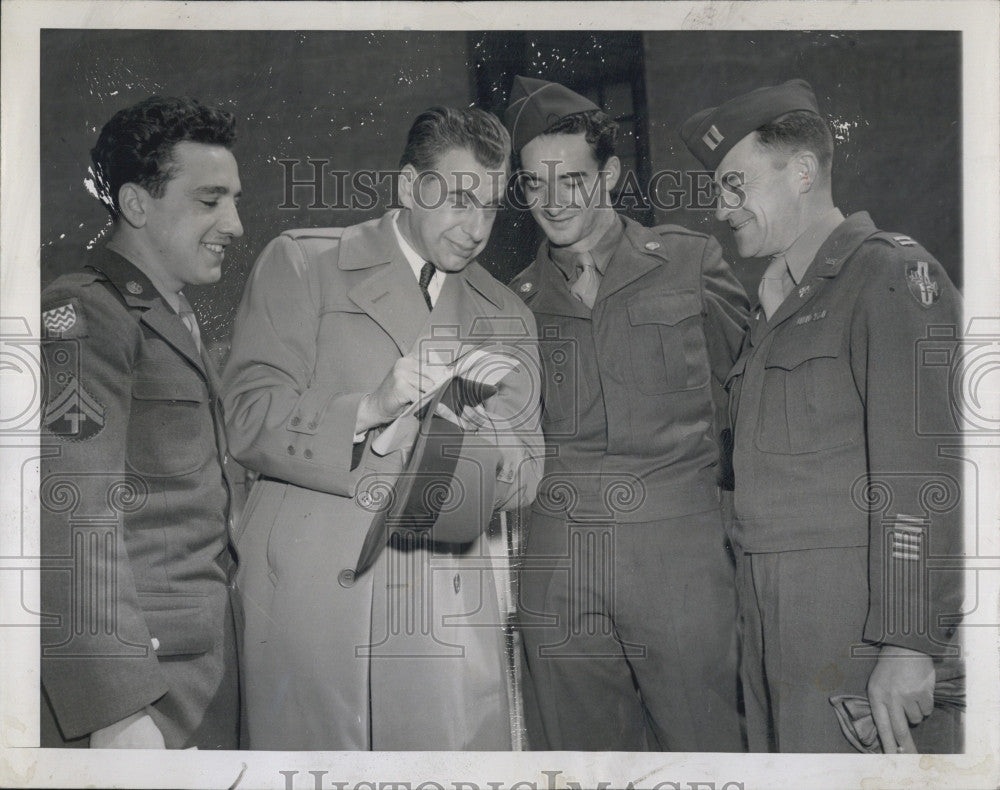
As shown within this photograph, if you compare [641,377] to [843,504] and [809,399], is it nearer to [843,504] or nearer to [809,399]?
[809,399]

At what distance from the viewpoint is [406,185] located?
3.54 meters

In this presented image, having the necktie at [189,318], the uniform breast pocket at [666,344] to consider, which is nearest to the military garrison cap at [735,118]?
the uniform breast pocket at [666,344]

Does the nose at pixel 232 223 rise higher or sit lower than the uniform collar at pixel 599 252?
higher

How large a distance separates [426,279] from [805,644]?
1.75 m

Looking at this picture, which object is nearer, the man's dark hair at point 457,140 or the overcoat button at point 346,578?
the overcoat button at point 346,578

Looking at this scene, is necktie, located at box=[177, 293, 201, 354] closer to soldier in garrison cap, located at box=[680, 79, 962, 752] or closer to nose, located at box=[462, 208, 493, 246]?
nose, located at box=[462, 208, 493, 246]

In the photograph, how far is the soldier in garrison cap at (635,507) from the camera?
345cm

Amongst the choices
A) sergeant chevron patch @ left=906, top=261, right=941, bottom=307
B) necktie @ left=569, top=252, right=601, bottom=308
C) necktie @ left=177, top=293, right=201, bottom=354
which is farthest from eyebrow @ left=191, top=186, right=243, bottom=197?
sergeant chevron patch @ left=906, top=261, right=941, bottom=307

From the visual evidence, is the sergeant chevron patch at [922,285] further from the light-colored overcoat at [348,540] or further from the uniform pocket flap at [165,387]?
the uniform pocket flap at [165,387]

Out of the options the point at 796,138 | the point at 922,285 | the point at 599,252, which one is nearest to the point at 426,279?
the point at 599,252

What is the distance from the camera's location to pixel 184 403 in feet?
11.3

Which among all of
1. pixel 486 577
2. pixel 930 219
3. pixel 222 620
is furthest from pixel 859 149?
pixel 222 620

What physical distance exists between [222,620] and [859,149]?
2.68 metres

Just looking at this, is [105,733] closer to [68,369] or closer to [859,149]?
[68,369]
